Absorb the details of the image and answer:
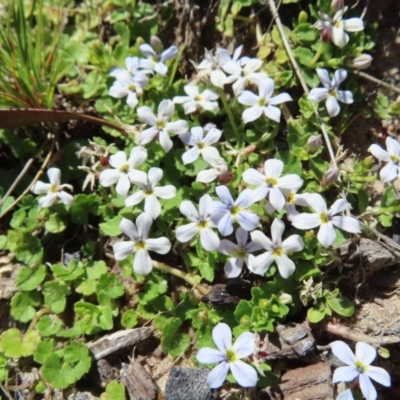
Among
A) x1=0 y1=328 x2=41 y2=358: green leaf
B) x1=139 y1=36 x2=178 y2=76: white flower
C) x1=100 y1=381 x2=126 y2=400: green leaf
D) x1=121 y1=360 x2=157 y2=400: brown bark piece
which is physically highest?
x1=139 y1=36 x2=178 y2=76: white flower

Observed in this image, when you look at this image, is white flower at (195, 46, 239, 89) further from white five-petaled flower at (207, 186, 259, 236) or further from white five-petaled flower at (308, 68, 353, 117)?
white five-petaled flower at (207, 186, 259, 236)

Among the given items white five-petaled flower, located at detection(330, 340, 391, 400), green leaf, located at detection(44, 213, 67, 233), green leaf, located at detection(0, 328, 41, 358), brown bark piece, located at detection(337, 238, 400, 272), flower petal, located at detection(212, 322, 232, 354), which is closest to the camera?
white five-petaled flower, located at detection(330, 340, 391, 400)

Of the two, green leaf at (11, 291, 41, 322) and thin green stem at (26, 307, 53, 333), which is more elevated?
green leaf at (11, 291, 41, 322)

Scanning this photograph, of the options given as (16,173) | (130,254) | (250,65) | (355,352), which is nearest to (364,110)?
(250,65)

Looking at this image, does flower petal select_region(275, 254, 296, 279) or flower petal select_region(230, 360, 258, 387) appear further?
flower petal select_region(275, 254, 296, 279)

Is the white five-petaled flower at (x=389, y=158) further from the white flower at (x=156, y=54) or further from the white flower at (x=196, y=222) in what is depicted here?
the white flower at (x=156, y=54)

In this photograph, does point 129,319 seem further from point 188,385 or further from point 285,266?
A: point 285,266

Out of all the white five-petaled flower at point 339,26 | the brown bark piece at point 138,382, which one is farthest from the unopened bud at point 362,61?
the brown bark piece at point 138,382

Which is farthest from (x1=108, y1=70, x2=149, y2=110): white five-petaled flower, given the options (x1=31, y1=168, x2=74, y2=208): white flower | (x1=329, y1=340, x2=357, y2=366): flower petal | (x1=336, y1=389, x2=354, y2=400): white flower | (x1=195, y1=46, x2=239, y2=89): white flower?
(x1=336, y1=389, x2=354, y2=400): white flower
